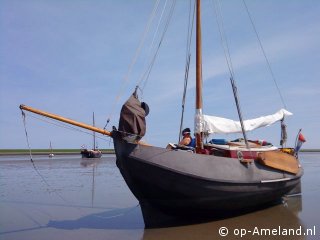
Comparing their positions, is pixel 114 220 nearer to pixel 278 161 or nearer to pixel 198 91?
pixel 198 91

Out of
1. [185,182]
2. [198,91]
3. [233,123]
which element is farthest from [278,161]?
[185,182]

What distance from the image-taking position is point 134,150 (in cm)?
860

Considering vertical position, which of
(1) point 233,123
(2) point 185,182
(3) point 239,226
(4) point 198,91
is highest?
(4) point 198,91

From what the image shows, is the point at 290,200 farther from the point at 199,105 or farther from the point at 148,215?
the point at 148,215

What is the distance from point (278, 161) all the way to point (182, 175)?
153 inches

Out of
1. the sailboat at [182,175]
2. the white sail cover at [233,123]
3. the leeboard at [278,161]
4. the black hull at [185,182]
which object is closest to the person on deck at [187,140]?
the sailboat at [182,175]

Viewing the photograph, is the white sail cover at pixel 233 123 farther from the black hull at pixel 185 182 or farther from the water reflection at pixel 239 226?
the water reflection at pixel 239 226

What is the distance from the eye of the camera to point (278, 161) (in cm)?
1084

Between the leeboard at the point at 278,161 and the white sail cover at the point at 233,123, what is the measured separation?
1.91m

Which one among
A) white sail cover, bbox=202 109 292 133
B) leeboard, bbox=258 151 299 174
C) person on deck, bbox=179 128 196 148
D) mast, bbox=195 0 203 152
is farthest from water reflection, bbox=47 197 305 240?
white sail cover, bbox=202 109 292 133

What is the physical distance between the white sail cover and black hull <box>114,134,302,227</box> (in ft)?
7.23

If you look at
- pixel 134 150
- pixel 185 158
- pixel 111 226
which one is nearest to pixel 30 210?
pixel 111 226

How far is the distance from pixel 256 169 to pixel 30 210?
23.2 ft

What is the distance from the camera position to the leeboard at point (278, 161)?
404 inches
